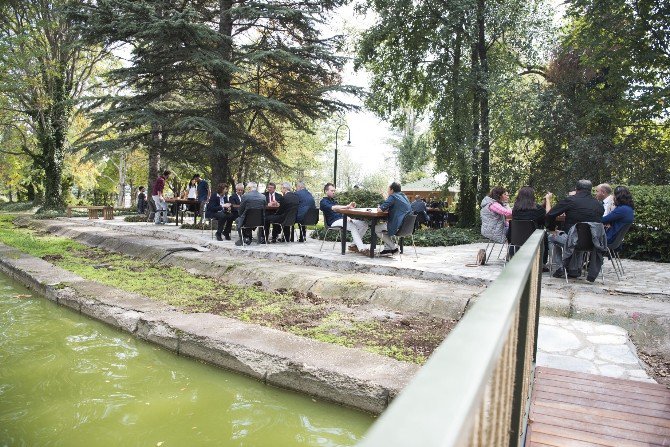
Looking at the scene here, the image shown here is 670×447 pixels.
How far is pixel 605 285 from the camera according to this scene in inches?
257

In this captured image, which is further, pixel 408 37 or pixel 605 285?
pixel 408 37

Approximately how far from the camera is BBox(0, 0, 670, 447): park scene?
10.1 ft

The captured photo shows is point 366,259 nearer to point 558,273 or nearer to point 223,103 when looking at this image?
point 558,273

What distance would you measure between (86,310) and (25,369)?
161 centimetres

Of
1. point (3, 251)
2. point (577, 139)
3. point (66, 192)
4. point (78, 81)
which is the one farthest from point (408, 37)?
point (66, 192)

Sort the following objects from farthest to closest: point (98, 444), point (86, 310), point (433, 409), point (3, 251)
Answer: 1. point (3, 251)
2. point (86, 310)
3. point (98, 444)
4. point (433, 409)

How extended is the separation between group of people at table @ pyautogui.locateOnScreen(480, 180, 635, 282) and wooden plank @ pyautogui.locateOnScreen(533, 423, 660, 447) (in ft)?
11.8

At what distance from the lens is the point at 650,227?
9.78 metres

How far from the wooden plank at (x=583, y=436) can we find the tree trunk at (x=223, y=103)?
11.2m

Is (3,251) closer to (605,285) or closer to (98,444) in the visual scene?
(98,444)

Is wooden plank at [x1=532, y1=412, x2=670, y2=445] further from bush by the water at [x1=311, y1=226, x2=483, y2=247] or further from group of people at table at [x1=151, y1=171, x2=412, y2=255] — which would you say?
bush by the water at [x1=311, y1=226, x2=483, y2=247]

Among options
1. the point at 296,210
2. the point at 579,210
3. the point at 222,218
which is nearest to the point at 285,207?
the point at 296,210

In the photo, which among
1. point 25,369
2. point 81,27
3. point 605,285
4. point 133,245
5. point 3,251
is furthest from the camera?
point 81,27

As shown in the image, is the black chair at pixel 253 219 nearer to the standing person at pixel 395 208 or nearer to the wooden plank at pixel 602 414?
the standing person at pixel 395 208
